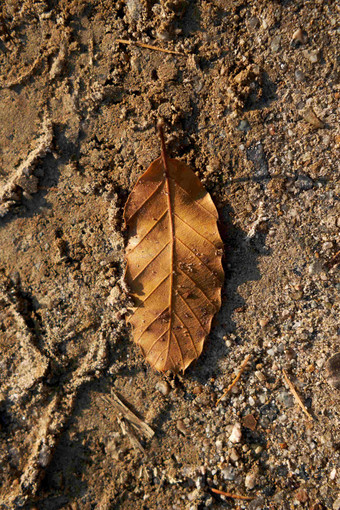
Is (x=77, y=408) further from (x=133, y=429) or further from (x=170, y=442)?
(x=170, y=442)

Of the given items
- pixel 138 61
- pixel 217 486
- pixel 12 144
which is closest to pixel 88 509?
pixel 217 486

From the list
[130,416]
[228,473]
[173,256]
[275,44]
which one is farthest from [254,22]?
[228,473]

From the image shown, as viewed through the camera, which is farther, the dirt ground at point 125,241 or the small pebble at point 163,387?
the small pebble at point 163,387

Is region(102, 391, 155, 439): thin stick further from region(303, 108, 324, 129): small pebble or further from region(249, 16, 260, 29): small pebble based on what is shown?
region(249, 16, 260, 29): small pebble

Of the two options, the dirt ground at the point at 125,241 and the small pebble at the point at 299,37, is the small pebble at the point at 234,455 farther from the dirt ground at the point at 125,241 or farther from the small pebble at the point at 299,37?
the small pebble at the point at 299,37

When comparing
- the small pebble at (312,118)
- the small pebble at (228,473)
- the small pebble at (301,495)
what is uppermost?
the small pebble at (312,118)

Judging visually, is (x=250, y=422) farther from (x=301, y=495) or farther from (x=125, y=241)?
(x=125, y=241)

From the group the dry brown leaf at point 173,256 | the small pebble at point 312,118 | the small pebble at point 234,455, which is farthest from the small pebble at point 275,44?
the small pebble at point 234,455
